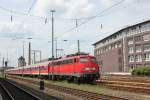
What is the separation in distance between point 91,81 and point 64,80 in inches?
340

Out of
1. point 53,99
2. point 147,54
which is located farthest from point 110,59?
point 53,99

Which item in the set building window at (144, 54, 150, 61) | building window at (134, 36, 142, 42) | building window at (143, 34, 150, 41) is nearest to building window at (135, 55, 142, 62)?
building window at (144, 54, 150, 61)

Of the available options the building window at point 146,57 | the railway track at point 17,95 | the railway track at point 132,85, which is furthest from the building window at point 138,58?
the railway track at point 17,95

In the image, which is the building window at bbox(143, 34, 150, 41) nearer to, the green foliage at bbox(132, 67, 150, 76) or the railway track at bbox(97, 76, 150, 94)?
the green foliage at bbox(132, 67, 150, 76)

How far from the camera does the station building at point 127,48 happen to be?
102812mm

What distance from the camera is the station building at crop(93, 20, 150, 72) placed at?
103m

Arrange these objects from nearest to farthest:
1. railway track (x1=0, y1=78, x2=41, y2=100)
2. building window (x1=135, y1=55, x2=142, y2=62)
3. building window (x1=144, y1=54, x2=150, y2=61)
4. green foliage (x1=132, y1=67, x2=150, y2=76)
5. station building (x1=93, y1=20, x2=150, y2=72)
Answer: railway track (x1=0, y1=78, x2=41, y2=100), green foliage (x1=132, y1=67, x2=150, y2=76), building window (x1=144, y1=54, x2=150, y2=61), station building (x1=93, y1=20, x2=150, y2=72), building window (x1=135, y1=55, x2=142, y2=62)

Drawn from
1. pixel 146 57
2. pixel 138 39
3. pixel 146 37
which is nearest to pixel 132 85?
pixel 146 57

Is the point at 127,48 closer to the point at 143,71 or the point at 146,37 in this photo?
the point at 146,37

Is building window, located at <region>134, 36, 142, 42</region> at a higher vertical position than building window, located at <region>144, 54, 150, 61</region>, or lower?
higher

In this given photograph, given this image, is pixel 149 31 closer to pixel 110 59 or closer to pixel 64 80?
pixel 110 59

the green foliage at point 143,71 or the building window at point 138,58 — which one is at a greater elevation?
the building window at point 138,58

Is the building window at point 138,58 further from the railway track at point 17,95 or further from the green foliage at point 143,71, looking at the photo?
the railway track at point 17,95

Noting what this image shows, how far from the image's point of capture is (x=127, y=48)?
113 m
